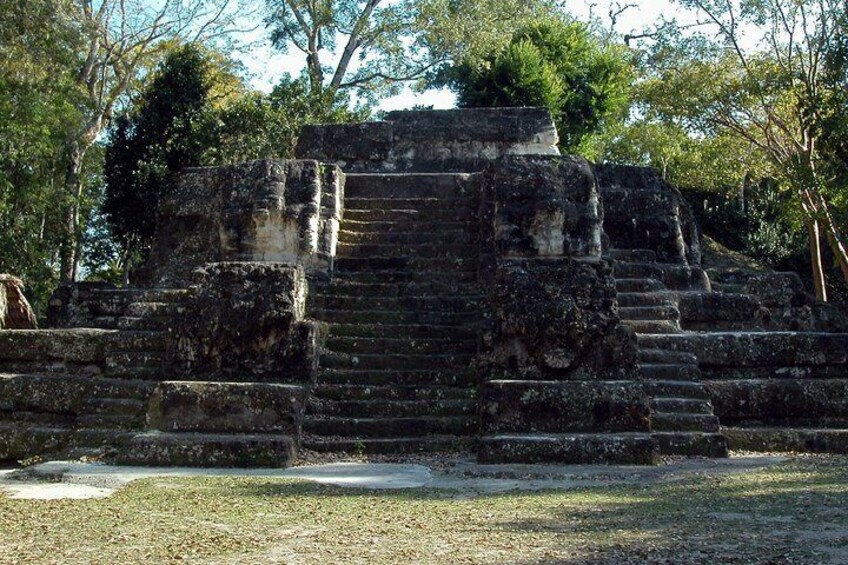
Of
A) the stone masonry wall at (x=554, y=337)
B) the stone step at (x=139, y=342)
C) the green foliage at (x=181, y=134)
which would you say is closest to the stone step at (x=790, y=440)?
the stone masonry wall at (x=554, y=337)

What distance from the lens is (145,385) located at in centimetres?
845

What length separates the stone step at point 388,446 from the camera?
7766 mm

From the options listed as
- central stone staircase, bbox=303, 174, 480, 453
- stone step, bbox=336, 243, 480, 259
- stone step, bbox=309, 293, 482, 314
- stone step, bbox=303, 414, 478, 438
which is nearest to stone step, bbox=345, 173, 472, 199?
central stone staircase, bbox=303, 174, 480, 453

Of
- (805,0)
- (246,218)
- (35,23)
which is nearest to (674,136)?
(805,0)

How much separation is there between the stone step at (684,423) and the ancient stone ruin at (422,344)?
0.02 m

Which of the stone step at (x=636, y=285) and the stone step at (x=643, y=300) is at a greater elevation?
the stone step at (x=636, y=285)

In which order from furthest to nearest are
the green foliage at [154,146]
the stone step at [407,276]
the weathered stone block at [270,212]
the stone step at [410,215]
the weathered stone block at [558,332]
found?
the green foliage at [154,146]
the stone step at [410,215]
the weathered stone block at [270,212]
the stone step at [407,276]
the weathered stone block at [558,332]

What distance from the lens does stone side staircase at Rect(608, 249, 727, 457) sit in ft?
25.2

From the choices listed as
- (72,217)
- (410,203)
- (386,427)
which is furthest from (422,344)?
(72,217)

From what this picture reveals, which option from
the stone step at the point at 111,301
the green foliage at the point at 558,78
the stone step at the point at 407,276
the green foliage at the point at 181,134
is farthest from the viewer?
the green foliage at the point at 558,78

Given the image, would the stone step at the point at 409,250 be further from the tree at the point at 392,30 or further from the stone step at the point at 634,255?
the tree at the point at 392,30

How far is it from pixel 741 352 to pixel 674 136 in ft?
72.1

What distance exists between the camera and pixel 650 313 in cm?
969

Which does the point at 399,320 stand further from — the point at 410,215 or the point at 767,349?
the point at 767,349
